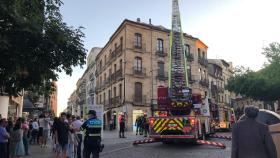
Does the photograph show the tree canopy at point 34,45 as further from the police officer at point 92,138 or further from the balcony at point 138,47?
the balcony at point 138,47

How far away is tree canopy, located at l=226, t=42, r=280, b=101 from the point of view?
41141 mm

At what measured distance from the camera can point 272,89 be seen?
42.4 m

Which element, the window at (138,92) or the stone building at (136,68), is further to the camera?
the window at (138,92)

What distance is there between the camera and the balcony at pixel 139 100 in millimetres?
39578

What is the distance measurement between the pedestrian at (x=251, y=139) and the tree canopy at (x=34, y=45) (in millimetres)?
7003

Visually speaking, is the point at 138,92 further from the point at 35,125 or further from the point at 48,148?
the point at 48,148

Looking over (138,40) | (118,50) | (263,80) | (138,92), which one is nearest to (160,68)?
(138,40)

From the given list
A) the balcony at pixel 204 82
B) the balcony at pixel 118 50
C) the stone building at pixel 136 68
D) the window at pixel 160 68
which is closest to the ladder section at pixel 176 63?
the stone building at pixel 136 68

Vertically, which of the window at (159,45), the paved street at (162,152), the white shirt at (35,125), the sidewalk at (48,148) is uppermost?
the window at (159,45)

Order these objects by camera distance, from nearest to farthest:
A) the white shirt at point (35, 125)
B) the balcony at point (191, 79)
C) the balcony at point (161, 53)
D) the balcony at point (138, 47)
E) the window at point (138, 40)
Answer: the white shirt at point (35, 125) → the balcony at point (138, 47) → the window at point (138, 40) → the balcony at point (161, 53) → the balcony at point (191, 79)

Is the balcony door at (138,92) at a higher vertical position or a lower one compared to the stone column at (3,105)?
higher

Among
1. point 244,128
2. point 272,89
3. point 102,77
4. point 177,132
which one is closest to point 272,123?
point 244,128

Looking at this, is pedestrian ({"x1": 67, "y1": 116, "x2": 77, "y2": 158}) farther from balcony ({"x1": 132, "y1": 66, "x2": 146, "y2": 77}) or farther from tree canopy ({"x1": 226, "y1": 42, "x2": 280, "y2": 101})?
tree canopy ({"x1": 226, "y1": 42, "x2": 280, "y2": 101})

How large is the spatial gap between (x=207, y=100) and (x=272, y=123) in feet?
49.2
